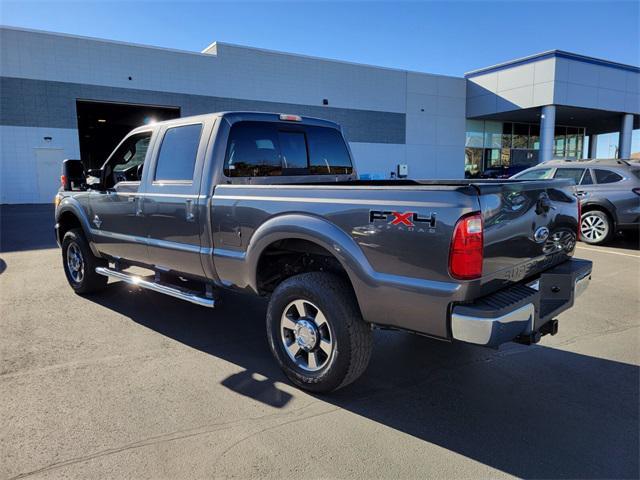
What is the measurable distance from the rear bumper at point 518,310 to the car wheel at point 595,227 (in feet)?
23.9

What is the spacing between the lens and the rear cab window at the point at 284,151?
4.17m

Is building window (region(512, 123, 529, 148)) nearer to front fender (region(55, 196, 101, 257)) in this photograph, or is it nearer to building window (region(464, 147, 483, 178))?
building window (region(464, 147, 483, 178))

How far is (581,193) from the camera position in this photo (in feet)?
32.2

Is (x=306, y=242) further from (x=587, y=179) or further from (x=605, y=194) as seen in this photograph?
(x=587, y=179)

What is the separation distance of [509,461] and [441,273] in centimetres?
114

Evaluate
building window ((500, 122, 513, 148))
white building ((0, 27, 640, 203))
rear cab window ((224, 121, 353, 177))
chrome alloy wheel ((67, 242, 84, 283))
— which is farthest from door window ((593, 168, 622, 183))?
building window ((500, 122, 513, 148))

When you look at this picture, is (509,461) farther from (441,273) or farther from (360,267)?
(360,267)

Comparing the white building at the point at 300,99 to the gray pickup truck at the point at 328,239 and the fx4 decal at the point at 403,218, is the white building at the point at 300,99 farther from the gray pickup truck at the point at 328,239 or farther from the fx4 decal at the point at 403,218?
the fx4 decal at the point at 403,218

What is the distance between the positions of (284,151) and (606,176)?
320 inches

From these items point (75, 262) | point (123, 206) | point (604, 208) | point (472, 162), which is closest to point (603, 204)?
point (604, 208)

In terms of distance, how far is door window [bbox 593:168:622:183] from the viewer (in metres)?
9.48

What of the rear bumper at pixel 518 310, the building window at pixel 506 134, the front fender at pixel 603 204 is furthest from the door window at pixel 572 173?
the building window at pixel 506 134

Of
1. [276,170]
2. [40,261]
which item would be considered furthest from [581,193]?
[40,261]

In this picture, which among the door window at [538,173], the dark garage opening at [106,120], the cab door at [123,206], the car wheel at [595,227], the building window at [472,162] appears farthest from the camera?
the building window at [472,162]
